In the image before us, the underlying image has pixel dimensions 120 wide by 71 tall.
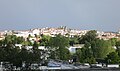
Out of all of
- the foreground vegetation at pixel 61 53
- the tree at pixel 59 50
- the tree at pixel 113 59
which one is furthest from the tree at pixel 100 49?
the tree at pixel 113 59

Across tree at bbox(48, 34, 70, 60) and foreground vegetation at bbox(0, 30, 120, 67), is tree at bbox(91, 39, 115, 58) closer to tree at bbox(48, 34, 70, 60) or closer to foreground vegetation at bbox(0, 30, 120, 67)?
foreground vegetation at bbox(0, 30, 120, 67)

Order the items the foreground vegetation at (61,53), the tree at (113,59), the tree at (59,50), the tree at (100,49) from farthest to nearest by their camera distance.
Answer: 1. the tree at (100,49)
2. the tree at (59,50)
3. the tree at (113,59)
4. the foreground vegetation at (61,53)

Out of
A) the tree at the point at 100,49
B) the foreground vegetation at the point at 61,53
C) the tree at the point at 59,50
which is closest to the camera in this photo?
the foreground vegetation at the point at 61,53

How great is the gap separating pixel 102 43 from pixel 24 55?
63.1ft

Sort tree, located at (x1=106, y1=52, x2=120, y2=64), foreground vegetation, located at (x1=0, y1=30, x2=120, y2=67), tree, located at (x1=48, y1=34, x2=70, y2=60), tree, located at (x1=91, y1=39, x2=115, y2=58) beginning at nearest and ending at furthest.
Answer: foreground vegetation, located at (x1=0, y1=30, x2=120, y2=67) < tree, located at (x1=106, y1=52, x2=120, y2=64) < tree, located at (x1=48, y1=34, x2=70, y2=60) < tree, located at (x1=91, y1=39, x2=115, y2=58)

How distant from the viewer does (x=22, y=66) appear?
48.4 ft

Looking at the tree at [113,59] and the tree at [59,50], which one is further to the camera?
the tree at [59,50]

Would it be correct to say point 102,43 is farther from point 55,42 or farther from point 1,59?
point 1,59

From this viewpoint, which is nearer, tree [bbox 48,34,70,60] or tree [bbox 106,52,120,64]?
tree [bbox 106,52,120,64]

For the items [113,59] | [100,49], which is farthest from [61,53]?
[113,59]

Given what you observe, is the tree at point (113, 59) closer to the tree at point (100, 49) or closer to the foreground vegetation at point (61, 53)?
the foreground vegetation at point (61, 53)

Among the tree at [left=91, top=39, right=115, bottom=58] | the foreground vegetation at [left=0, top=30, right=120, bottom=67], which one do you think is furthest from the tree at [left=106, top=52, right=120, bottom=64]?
the tree at [left=91, top=39, right=115, bottom=58]

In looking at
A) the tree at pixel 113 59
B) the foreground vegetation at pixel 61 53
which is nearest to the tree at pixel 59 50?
the foreground vegetation at pixel 61 53

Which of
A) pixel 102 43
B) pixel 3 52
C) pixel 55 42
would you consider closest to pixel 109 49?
pixel 102 43
